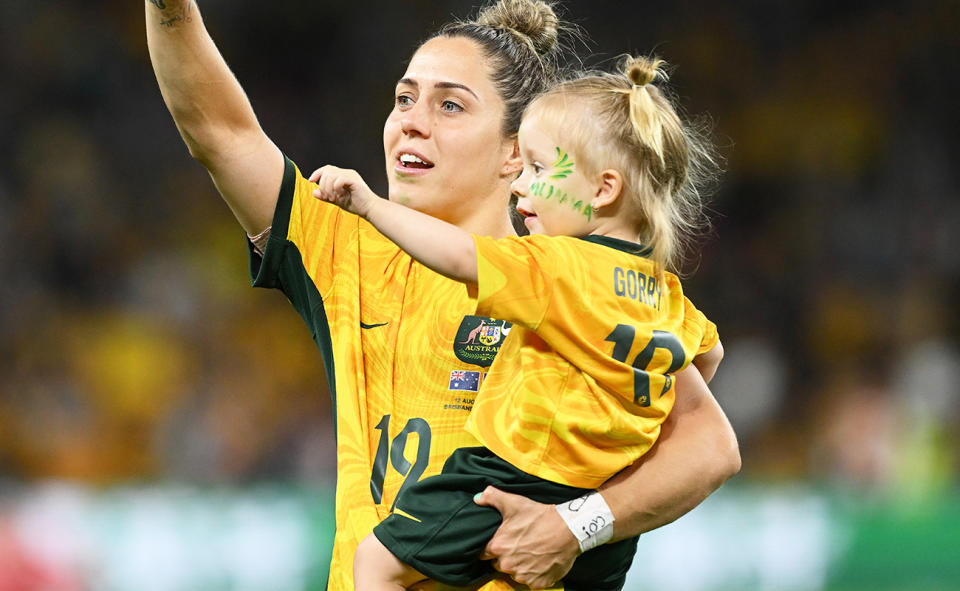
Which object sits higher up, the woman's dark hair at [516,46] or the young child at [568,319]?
the woman's dark hair at [516,46]

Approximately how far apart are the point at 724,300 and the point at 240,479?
3.49m

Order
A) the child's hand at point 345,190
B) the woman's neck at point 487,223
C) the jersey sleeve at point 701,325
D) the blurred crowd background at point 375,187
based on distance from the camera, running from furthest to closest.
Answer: the blurred crowd background at point 375,187 → the woman's neck at point 487,223 → the jersey sleeve at point 701,325 → the child's hand at point 345,190

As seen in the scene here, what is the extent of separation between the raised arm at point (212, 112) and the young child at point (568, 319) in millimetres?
362

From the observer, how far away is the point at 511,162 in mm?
2514

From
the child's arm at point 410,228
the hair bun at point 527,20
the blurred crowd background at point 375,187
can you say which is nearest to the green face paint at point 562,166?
the child's arm at point 410,228

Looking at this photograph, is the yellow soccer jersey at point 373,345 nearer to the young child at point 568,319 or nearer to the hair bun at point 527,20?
the young child at point 568,319

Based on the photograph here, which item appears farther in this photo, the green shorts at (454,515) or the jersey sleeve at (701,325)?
the jersey sleeve at (701,325)

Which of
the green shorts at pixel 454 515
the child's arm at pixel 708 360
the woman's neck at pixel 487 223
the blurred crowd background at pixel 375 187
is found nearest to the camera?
the green shorts at pixel 454 515

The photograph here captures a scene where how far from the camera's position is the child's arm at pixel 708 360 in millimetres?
2330

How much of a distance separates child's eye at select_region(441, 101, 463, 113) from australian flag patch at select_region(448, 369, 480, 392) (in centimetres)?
56

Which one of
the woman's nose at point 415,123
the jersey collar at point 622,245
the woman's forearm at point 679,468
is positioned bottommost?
the woman's forearm at point 679,468

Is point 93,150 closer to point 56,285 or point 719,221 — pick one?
point 56,285

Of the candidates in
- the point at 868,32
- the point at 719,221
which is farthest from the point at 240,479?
the point at 868,32

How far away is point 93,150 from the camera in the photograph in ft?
27.5
